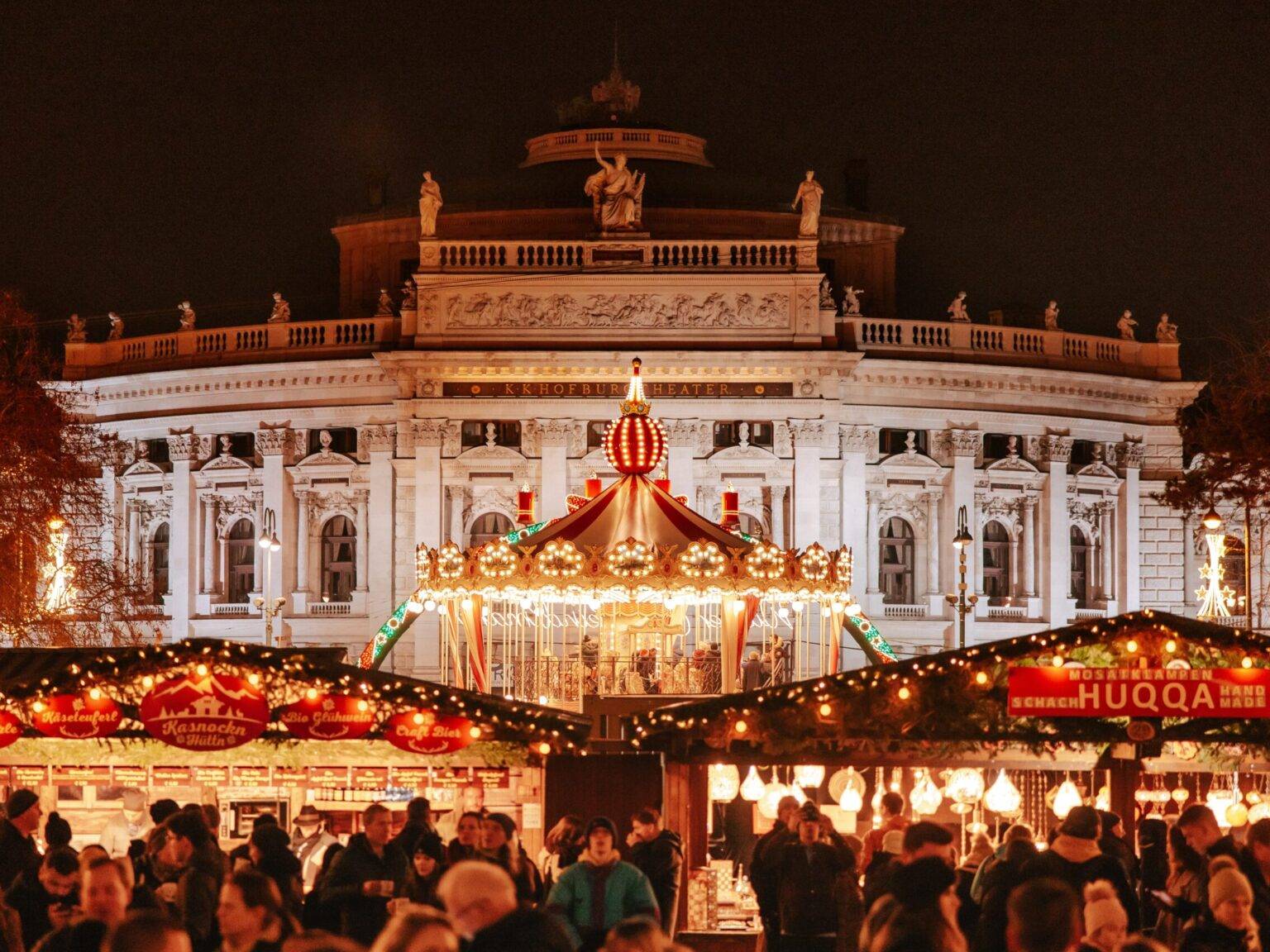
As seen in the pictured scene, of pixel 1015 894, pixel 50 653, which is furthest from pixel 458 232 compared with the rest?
pixel 1015 894

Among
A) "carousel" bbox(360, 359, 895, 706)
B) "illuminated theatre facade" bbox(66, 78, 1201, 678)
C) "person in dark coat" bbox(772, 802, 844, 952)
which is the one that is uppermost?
"illuminated theatre facade" bbox(66, 78, 1201, 678)

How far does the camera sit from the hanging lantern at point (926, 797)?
24156 millimetres

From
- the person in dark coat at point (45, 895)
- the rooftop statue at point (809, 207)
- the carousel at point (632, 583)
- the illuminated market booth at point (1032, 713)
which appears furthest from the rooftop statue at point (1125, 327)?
the person in dark coat at point (45, 895)

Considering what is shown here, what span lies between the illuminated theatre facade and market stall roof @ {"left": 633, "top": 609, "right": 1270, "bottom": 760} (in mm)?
32428

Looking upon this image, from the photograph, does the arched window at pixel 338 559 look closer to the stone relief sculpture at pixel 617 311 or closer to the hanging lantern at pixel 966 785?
the stone relief sculpture at pixel 617 311

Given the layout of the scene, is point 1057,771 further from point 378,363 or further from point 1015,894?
point 378,363

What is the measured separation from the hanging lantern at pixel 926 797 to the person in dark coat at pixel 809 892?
641cm

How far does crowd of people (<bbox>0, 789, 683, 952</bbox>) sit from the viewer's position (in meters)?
9.94

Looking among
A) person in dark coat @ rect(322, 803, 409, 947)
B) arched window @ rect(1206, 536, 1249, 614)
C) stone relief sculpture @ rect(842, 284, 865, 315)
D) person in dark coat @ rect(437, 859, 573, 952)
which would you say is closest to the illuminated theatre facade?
stone relief sculpture @ rect(842, 284, 865, 315)

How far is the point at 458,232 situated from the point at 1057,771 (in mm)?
37699

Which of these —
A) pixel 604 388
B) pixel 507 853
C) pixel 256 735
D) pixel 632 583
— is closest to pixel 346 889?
pixel 507 853

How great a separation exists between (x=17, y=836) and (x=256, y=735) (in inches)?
181

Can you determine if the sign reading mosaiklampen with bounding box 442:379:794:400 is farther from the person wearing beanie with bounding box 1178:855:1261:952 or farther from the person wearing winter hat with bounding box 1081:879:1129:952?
the person wearing winter hat with bounding box 1081:879:1129:952

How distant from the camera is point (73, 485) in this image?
46.1 meters
